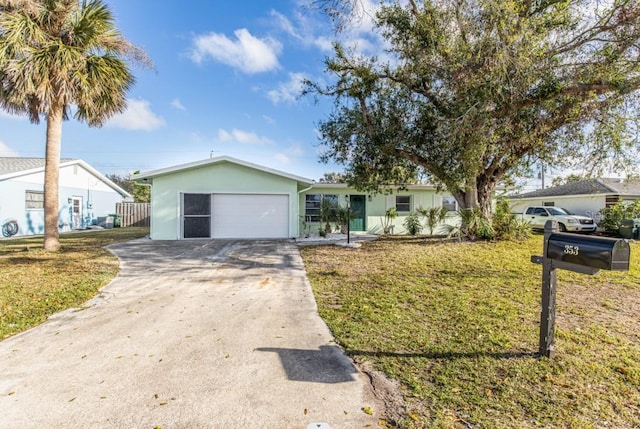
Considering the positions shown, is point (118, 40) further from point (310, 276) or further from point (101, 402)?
point (101, 402)

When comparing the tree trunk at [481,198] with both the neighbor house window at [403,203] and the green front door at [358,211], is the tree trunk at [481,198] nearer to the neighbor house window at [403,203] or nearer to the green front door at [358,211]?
the neighbor house window at [403,203]

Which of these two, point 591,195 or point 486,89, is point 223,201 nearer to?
point 486,89

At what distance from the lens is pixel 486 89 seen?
7805 millimetres

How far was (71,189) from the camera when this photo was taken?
1839 cm

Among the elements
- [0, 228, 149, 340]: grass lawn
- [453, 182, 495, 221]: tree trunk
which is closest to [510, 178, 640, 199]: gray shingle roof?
[453, 182, 495, 221]: tree trunk

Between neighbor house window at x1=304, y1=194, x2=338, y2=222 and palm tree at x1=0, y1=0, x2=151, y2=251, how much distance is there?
8.65 meters

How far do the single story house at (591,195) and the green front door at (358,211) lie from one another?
301 inches

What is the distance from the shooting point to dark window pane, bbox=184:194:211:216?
43.4 ft

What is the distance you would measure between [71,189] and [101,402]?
20373 millimetres

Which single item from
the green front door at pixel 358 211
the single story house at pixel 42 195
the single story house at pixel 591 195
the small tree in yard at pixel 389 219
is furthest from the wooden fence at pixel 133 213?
the single story house at pixel 591 195

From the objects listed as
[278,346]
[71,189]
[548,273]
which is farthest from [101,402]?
[71,189]

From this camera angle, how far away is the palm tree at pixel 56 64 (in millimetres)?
8539

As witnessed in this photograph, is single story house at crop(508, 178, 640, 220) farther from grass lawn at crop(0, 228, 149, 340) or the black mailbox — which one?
grass lawn at crop(0, 228, 149, 340)

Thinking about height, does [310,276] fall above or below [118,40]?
below
